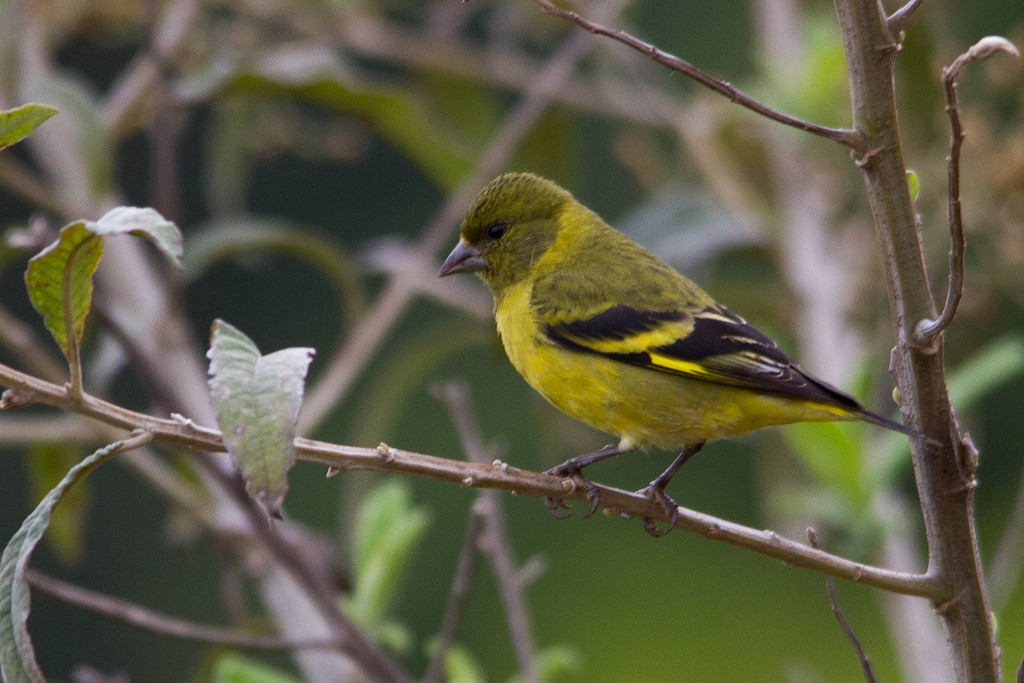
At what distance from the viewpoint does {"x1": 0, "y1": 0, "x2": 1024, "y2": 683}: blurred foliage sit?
307 cm

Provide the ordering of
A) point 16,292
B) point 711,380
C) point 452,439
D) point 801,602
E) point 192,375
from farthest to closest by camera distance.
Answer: point 16,292, point 452,439, point 801,602, point 192,375, point 711,380

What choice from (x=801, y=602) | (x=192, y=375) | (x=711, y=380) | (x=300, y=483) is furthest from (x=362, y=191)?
(x=711, y=380)

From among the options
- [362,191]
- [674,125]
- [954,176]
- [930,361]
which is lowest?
[930,361]

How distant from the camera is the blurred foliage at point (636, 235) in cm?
307

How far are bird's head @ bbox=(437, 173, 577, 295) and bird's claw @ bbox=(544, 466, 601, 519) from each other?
94 centimetres

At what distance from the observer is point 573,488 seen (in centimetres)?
177

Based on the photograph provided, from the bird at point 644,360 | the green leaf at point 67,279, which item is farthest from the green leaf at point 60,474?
the green leaf at point 67,279

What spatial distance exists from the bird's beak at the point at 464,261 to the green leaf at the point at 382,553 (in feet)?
2.23

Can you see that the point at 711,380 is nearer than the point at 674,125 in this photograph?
Yes

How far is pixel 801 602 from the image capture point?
19.0ft

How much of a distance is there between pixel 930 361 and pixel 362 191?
327 inches

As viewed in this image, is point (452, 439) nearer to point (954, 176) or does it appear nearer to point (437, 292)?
point (437, 292)

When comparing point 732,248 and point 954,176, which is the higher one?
point 732,248

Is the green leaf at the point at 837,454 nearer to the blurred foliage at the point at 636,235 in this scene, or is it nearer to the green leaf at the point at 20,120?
the blurred foliage at the point at 636,235
